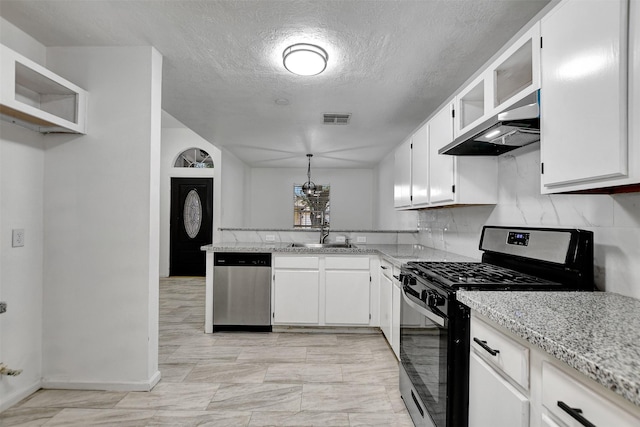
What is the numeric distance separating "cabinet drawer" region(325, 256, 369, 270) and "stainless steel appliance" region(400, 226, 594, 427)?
4.54 ft

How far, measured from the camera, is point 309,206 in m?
7.80

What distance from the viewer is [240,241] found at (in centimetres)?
413

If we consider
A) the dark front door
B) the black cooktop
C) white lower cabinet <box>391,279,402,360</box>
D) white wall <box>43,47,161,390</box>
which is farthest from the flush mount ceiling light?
the dark front door

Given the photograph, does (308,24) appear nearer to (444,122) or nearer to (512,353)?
(444,122)

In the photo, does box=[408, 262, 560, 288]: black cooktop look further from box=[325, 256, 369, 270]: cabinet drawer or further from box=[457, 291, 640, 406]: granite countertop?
box=[325, 256, 369, 270]: cabinet drawer

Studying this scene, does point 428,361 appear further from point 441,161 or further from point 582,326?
point 441,161

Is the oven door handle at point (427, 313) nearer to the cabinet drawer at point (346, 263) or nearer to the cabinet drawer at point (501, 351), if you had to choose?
the cabinet drawer at point (501, 351)

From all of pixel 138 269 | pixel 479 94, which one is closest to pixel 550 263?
pixel 479 94

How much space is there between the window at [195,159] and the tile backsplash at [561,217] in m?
5.13

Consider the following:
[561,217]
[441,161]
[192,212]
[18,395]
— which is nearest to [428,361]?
[561,217]

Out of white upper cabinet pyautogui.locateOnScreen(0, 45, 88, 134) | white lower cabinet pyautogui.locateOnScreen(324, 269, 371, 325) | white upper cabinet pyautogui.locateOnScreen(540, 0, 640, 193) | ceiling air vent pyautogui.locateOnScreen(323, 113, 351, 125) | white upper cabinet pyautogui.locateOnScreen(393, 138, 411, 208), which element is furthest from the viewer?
ceiling air vent pyautogui.locateOnScreen(323, 113, 351, 125)

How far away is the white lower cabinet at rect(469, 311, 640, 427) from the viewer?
72cm

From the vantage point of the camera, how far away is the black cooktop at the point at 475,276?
1463mm

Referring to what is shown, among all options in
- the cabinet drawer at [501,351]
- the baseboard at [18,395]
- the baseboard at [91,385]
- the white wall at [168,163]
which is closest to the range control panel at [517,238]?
the cabinet drawer at [501,351]
